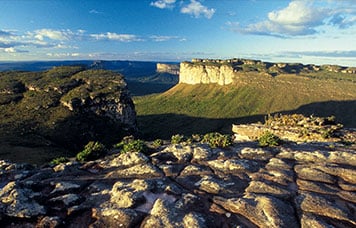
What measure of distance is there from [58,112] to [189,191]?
9759 centimetres

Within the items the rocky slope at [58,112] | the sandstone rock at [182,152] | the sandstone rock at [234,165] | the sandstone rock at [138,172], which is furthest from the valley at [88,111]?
the sandstone rock at [234,165]

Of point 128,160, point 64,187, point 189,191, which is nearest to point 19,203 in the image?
point 64,187

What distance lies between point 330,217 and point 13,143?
76.2m

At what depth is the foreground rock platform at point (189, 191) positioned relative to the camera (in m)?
13.5

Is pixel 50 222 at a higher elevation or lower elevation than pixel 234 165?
higher

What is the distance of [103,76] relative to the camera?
150125mm

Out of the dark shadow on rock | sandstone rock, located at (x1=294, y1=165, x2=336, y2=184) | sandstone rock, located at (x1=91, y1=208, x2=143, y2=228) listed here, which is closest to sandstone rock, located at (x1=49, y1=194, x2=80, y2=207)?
sandstone rock, located at (x1=91, y1=208, x2=143, y2=228)

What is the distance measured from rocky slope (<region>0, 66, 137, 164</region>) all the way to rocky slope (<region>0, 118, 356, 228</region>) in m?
48.1

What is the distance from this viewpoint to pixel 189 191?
1591 cm

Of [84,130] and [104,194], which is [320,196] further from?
[84,130]

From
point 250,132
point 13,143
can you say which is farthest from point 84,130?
point 250,132

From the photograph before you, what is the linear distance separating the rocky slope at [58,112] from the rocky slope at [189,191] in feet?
158

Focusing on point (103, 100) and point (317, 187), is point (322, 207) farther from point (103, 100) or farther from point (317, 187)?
point (103, 100)

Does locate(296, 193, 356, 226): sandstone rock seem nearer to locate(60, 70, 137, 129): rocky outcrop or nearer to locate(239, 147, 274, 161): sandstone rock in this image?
locate(239, 147, 274, 161): sandstone rock
